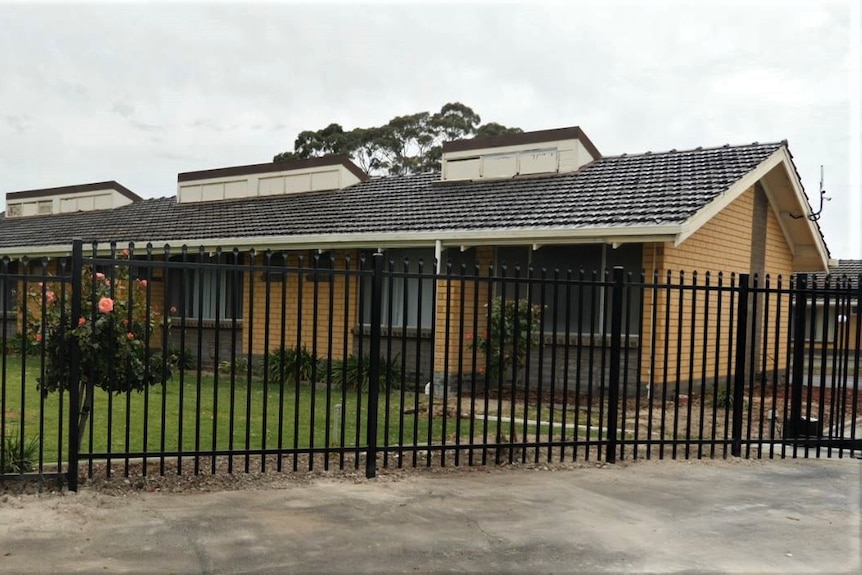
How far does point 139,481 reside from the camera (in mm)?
5660

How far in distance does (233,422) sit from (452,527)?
3065mm

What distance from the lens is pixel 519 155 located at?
1483 cm

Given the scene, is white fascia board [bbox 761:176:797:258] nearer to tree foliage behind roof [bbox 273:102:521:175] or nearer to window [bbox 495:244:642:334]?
window [bbox 495:244:642:334]

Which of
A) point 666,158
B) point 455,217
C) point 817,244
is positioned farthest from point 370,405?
point 817,244

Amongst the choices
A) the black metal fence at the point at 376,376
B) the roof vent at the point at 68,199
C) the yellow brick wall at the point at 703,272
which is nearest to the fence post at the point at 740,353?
the black metal fence at the point at 376,376

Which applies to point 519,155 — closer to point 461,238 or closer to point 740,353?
point 461,238

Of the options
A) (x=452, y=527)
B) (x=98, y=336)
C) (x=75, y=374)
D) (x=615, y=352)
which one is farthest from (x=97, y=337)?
(x=615, y=352)

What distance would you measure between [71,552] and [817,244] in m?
15.8

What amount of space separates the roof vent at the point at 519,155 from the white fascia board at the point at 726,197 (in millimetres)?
3264

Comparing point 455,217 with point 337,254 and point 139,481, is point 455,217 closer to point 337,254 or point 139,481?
point 337,254

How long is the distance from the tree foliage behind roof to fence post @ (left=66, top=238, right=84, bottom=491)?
34.1m

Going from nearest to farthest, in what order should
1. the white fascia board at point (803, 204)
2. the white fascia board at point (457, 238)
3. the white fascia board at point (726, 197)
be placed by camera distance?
1. the white fascia board at point (726, 197)
2. the white fascia board at point (457, 238)
3. the white fascia board at point (803, 204)

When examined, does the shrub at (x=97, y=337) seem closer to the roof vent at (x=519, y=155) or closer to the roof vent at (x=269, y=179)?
the roof vent at (x=519, y=155)

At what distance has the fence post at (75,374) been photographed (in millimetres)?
5293
